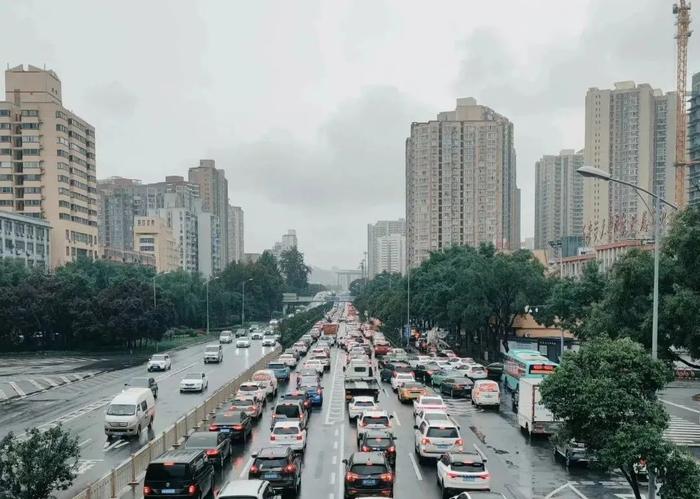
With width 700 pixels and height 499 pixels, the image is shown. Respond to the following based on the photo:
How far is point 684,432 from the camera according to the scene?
2788 centimetres

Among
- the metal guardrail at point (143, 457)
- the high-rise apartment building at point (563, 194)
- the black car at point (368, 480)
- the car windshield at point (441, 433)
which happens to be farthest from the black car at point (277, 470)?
the high-rise apartment building at point (563, 194)

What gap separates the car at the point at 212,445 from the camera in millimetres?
20245

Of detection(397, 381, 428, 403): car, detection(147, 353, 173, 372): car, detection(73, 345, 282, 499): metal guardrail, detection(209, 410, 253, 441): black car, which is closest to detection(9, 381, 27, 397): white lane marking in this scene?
detection(147, 353, 173, 372): car

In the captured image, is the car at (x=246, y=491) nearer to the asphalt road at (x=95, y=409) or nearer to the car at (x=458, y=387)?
the asphalt road at (x=95, y=409)

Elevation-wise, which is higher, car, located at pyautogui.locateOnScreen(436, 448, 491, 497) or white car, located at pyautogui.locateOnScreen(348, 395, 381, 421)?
car, located at pyautogui.locateOnScreen(436, 448, 491, 497)

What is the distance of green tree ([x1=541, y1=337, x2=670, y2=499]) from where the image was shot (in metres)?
12.2

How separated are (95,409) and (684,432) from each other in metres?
29.3

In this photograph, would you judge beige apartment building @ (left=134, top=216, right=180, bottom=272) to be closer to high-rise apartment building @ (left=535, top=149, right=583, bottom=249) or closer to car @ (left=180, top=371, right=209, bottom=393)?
high-rise apartment building @ (left=535, top=149, right=583, bottom=249)

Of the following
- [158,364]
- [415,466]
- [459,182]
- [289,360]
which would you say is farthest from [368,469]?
[459,182]

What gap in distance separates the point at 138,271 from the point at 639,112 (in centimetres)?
12498

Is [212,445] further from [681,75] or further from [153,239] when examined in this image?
[153,239]

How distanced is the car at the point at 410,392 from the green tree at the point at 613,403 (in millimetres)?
21510

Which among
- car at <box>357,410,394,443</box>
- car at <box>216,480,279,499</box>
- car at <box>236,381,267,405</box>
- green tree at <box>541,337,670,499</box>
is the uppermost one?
green tree at <box>541,337,670,499</box>

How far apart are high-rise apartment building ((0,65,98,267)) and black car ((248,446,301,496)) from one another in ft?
313
